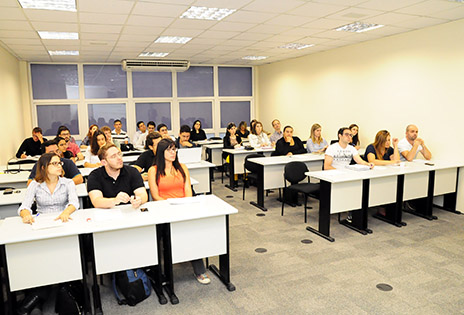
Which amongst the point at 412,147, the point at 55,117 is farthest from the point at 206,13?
the point at 55,117

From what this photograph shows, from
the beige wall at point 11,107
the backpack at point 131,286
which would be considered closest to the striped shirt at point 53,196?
the backpack at point 131,286

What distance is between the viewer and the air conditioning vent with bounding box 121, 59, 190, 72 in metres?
8.90

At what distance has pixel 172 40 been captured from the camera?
6.75 metres

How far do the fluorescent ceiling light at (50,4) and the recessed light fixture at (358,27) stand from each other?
4.04m

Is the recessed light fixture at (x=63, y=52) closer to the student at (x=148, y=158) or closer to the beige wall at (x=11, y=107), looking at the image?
the beige wall at (x=11, y=107)

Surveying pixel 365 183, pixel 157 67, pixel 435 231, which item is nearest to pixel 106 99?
pixel 157 67

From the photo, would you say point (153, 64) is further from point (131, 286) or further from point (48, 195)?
point (131, 286)

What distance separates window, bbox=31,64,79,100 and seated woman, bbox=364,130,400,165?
7632mm

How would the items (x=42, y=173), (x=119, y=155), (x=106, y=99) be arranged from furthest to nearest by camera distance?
(x=106, y=99) → (x=119, y=155) → (x=42, y=173)

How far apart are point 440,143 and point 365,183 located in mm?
2065

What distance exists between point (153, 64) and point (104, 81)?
1.68 m

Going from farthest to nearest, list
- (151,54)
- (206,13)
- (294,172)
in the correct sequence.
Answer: (151,54) < (294,172) < (206,13)

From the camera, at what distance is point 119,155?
10.7 ft

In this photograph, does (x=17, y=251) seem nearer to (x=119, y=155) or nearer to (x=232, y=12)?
(x=119, y=155)
